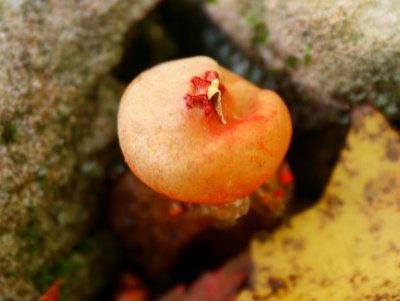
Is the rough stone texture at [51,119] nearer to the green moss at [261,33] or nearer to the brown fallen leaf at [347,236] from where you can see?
the green moss at [261,33]

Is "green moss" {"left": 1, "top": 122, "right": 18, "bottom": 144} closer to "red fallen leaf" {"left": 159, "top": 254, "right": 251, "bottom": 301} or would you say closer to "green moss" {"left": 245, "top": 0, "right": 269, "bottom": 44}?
"red fallen leaf" {"left": 159, "top": 254, "right": 251, "bottom": 301}

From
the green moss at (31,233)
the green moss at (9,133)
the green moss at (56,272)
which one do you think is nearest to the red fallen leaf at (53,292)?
the green moss at (56,272)

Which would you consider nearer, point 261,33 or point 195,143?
point 195,143

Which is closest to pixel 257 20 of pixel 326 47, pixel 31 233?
pixel 326 47

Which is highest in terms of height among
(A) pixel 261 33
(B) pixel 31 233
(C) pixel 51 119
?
(A) pixel 261 33

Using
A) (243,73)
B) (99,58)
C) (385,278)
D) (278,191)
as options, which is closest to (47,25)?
(99,58)

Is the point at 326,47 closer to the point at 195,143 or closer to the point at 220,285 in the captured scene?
the point at 195,143

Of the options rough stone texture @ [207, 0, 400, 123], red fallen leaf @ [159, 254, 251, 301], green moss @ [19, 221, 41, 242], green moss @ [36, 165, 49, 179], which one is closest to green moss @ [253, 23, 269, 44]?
rough stone texture @ [207, 0, 400, 123]
